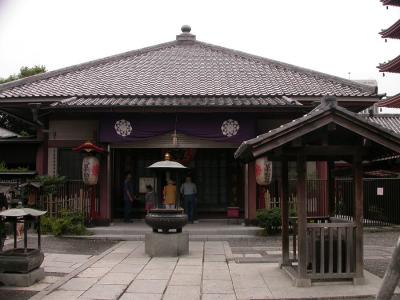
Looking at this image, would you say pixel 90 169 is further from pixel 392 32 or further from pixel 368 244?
pixel 392 32

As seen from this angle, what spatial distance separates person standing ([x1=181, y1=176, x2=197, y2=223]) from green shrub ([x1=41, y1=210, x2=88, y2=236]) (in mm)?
3603

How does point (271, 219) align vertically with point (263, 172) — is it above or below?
below

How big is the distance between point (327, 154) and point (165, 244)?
16.4ft

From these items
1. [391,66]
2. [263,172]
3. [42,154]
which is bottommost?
[263,172]

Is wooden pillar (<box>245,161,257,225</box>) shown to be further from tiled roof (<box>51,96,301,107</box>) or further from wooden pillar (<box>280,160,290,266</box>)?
wooden pillar (<box>280,160,290,266</box>)

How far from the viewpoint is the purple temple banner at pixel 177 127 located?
16812 mm

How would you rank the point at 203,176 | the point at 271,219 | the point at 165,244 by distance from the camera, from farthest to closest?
1. the point at 203,176
2. the point at 271,219
3. the point at 165,244

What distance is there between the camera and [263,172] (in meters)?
15.9

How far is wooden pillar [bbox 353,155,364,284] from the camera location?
338 inches

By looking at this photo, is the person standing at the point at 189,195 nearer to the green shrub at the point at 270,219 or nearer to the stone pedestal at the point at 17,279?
the green shrub at the point at 270,219

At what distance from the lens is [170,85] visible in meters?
18.7

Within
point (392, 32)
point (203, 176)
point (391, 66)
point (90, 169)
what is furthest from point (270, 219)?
point (392, 32)

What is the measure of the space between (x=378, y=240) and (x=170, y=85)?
9.14 m

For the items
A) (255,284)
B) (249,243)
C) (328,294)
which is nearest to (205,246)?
(249,243)
